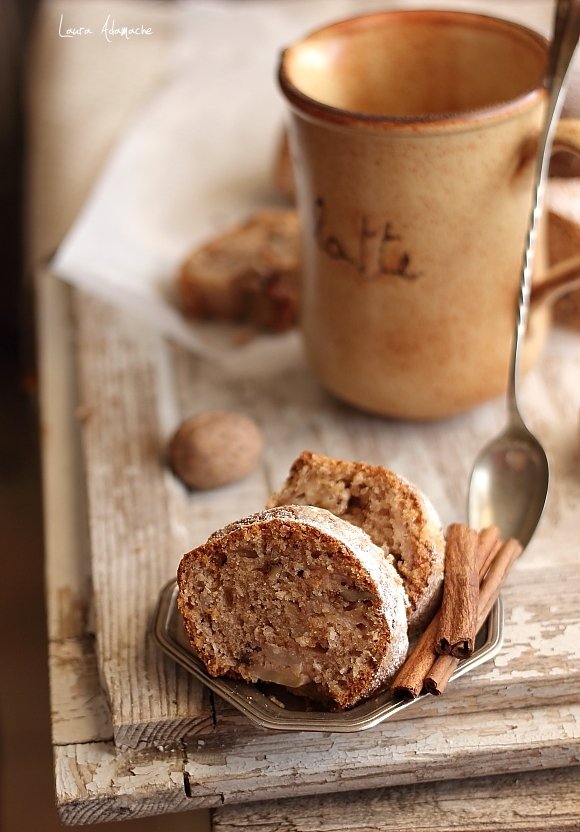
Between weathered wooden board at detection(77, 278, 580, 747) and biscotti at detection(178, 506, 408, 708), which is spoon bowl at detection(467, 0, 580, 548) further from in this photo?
biscotti at detection(178, 506, 408, 708)

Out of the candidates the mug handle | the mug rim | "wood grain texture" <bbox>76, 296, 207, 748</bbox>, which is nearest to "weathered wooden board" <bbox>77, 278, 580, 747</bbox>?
"wood grain texture" <bbox>76, 296, 207, 748</bbox>

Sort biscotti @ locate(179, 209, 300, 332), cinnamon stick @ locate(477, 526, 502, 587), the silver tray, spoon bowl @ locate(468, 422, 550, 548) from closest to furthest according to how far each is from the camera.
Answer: the silver tray
cinnamon stick @ locate(477, 526, 502, 587)
spoon bowl @ locate(468, 422, 550, 548)
biscotti @ locate(179, 209, 300, 332)

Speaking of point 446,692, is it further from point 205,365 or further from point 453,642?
point 205,365

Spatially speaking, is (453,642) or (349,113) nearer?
(453,642)

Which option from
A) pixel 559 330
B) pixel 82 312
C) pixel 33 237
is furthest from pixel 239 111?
pixel 559 330

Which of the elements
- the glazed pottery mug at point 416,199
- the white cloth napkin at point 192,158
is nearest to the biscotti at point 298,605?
the glazed pottery mug at point 416,199

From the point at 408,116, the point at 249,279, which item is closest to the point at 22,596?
the point at 249,279

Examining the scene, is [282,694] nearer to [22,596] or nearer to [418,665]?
[418,665]
